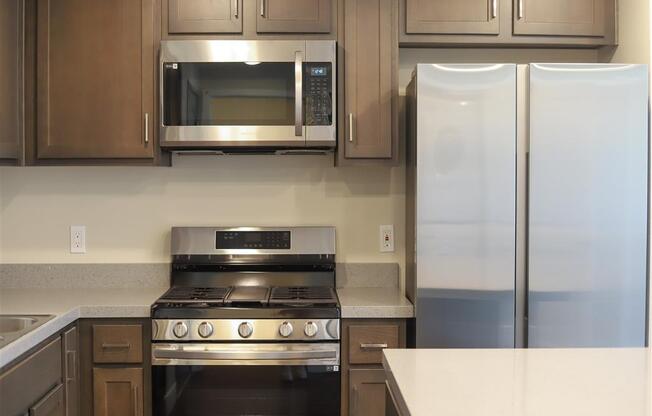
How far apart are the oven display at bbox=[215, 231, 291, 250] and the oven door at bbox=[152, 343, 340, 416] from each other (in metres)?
0.58

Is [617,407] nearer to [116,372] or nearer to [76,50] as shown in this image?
[116,372]

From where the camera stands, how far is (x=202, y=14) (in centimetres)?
241

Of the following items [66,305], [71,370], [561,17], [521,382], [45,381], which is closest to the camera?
[521,382]

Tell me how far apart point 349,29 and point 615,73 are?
3.51ft

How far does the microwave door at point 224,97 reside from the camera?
237cm

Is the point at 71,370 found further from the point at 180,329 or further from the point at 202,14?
the point at 202,14

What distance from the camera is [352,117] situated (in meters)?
2.40

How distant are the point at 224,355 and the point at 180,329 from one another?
0.20 m

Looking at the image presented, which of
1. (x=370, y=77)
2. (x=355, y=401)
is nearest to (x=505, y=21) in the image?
(x=370, y=77)

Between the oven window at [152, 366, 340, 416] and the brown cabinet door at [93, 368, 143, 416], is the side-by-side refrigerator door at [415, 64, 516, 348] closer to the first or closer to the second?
the oven window at [152, 366, 340, 416]

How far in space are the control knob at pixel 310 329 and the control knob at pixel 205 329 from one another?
1.19 feet

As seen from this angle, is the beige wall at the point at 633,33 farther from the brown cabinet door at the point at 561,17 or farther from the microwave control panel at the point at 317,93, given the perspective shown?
the microwave control panel at the point at 317,93

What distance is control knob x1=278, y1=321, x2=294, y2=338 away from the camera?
2195 millimetres

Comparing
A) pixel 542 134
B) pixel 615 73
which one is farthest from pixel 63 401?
pixel 615 73
